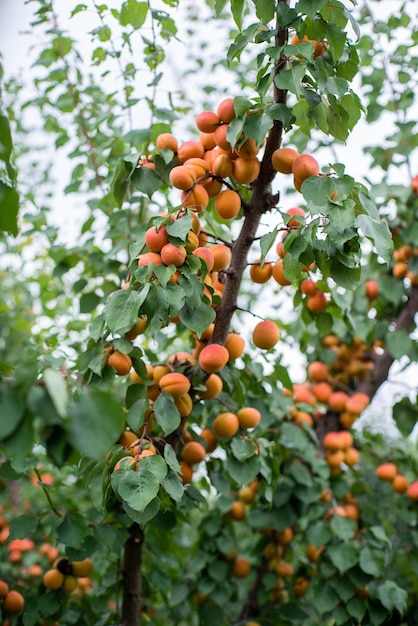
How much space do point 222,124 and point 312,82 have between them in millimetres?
204

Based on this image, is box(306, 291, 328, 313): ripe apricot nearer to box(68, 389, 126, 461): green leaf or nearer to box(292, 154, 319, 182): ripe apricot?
box(292, 154, 319, 182): ripe apricot

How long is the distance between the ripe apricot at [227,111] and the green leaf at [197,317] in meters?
0.42

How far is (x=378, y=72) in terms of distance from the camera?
85.6 inches

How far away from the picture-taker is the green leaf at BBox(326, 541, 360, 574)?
1.64m

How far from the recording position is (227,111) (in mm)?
1228

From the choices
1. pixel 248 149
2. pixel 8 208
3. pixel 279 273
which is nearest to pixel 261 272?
pixel 279 273

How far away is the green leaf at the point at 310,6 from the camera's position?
3.43 ft

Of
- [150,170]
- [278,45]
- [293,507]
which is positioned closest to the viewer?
[278,45]

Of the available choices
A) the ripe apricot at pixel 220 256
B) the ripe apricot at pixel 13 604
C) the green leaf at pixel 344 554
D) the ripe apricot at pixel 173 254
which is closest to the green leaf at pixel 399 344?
the green leaf at pixel 344 554

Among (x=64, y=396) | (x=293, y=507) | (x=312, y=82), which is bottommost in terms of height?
(x=293, y=507)

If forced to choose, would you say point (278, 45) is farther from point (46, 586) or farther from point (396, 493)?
point (396, 493)

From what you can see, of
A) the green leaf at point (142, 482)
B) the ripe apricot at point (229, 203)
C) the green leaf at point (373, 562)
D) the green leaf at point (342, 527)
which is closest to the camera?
the green leaf at point (142, 482)

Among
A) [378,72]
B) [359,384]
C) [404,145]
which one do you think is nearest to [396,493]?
[359,384]

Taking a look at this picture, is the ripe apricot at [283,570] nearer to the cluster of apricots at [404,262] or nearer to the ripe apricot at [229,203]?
the cluster of apricots at [404,262]
